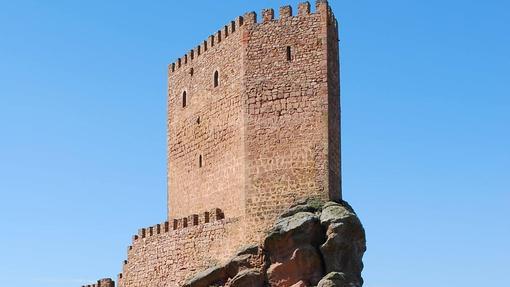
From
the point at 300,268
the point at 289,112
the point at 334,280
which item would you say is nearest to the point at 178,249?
the point at 300,268

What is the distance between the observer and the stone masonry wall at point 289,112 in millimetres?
28516

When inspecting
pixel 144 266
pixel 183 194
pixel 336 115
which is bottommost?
pixel 144 266

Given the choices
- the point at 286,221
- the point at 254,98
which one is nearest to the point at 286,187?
the point at 286,221

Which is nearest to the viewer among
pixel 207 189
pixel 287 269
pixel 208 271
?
pixel 287 269

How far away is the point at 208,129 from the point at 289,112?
3835mm

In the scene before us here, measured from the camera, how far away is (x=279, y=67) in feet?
97.7

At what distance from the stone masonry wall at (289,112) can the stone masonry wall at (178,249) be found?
130 centimetres

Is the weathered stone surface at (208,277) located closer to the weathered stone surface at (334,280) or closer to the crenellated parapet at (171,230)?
the crenellated parapet at (171,230)

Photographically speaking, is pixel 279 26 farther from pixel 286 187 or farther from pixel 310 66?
pixel 286 187

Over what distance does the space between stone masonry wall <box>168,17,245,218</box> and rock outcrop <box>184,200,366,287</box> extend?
192 cm

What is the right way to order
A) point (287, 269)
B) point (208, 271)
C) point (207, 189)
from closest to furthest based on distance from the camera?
1. point (287, 269)
2. point (208, 271)
3. point (207, 189)

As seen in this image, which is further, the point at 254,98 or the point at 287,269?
the point at 254,98

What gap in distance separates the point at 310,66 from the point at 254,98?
2.03 meters
